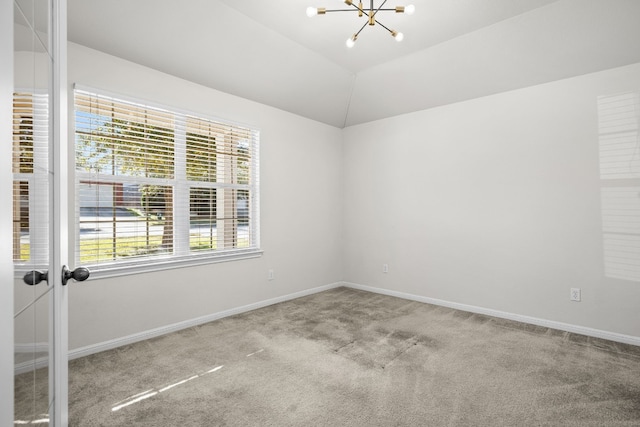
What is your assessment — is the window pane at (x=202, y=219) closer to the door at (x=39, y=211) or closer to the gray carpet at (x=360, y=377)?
the gray carpet at (x=360, y=377)

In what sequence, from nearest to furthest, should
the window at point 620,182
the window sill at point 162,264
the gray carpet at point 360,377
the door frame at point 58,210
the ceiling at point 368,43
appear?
1. the door frame at point 58,210
2. the gray carpet at point 360,377
3. the ceiling at point 368,43
4. the window sill at point 162,264
5. the window at point 620,182

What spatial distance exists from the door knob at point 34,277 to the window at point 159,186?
1.99 metres

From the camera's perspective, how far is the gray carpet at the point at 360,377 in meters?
1.94

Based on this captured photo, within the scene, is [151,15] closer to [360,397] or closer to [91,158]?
[91,158]

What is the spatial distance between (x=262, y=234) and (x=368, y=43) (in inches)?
96.9

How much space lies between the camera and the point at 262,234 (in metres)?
4.11

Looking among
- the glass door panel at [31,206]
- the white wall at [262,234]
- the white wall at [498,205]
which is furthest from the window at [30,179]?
the white wall at [498,205]

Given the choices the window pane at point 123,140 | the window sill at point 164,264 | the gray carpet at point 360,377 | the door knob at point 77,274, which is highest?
the window pane at point 123,140

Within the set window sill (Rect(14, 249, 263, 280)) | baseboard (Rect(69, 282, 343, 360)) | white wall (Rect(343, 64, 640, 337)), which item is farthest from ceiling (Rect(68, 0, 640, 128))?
baseboard (Rect(69, 282, 343, 360))

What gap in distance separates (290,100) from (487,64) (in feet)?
7.41

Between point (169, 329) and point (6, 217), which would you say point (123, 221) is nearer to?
point (169, 329)

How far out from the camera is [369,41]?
3.36 m

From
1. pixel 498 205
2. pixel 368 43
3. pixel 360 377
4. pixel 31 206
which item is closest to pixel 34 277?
pixel 31 206

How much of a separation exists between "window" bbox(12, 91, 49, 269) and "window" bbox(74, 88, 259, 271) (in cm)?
197
